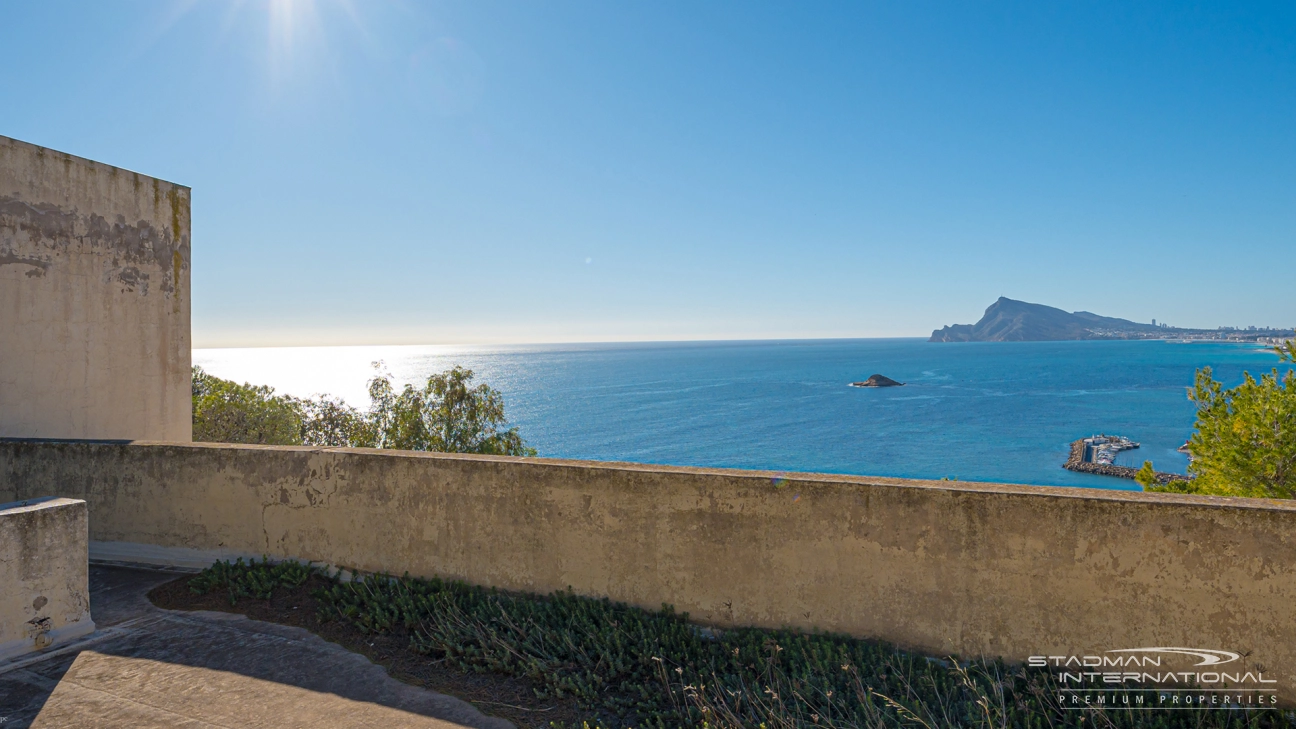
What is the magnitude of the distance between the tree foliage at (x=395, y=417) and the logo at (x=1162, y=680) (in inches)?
875

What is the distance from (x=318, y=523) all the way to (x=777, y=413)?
263 feet

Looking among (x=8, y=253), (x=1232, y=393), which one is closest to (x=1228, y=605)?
(x=8, y=253)

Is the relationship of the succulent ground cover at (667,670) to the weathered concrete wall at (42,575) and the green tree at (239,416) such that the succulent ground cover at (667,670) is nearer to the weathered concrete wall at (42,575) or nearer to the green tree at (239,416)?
the weathered concrete wall at (42,575)

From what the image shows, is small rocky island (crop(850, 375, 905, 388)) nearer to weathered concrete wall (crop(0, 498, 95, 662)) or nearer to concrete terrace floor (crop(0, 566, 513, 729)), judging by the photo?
concrete terrace floor (crop(0, 566, 513, 729))

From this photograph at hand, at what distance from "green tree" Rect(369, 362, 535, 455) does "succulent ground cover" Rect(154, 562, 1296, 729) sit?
65.7ft

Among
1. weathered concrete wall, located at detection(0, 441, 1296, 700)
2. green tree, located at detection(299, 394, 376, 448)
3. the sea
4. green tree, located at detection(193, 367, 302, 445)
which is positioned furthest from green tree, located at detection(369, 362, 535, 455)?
weathered concrete wall, located at detection(0, 441, 1296, 700)

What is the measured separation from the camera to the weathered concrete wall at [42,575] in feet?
14.8

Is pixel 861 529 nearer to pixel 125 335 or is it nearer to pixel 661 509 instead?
pixel 661 509

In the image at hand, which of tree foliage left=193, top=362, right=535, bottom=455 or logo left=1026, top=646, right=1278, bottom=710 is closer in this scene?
logo left=1026, top=646, right=1278, bottom=710

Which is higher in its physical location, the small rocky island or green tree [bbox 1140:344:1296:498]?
green tree [bbox 1140:344:1296:498]

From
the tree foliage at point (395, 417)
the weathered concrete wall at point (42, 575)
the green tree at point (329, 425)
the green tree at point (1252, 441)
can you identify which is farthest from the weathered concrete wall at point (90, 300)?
the green tree at point (329, 425)

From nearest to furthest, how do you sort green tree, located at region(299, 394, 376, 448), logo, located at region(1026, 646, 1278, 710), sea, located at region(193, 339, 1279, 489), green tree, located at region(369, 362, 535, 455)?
logo, located at region(1026, 646, 1278, 710)
green tree, located at region(369, 362, 535, 455)
green tree, located at region(299, 394, 376, 448)
sea, located at region(193, 339, 1279, 489)

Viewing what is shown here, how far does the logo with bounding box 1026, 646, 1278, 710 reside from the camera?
12.3 ft

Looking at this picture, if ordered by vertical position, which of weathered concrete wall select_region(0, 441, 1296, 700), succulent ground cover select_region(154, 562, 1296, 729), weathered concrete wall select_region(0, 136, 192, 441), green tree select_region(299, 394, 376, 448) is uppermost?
weathered concrete wall select_region(0, 136, 192, 441)
